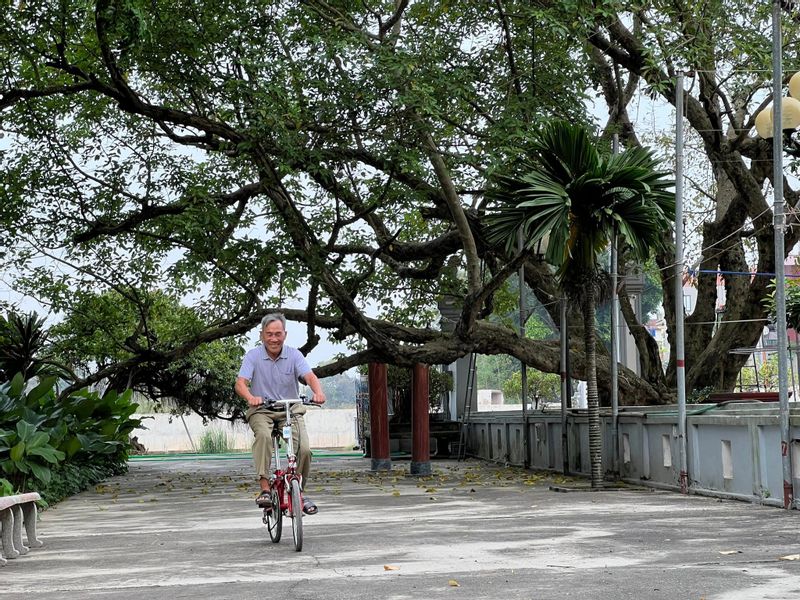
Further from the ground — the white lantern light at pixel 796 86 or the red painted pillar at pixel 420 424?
the white lantern light at pixel 796 86

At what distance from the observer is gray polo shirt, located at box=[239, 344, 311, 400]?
9.03 m

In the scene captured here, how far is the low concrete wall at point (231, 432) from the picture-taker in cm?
4278

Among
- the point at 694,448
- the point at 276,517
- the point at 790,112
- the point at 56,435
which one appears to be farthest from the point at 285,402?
the point at 56,435

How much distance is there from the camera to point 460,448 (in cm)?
2758

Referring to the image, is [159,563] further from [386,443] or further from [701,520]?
[386,443]

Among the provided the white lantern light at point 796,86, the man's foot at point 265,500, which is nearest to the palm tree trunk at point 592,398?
the white lantern light at point 796,86

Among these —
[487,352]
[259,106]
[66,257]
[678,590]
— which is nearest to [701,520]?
[678,590]

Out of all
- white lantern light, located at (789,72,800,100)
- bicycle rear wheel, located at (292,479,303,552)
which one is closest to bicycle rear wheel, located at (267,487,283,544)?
bicycle rear wheel, located at (292,479,303,552)

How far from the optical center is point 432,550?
833 cm

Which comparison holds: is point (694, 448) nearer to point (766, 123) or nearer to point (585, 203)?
point (585, 203)

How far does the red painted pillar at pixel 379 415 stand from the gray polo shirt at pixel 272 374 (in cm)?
1346

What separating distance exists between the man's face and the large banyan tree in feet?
17.1

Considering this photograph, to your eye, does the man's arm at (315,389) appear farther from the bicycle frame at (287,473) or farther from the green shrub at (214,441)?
the green shrub at (214,441)

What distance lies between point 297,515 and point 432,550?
3.24ft
